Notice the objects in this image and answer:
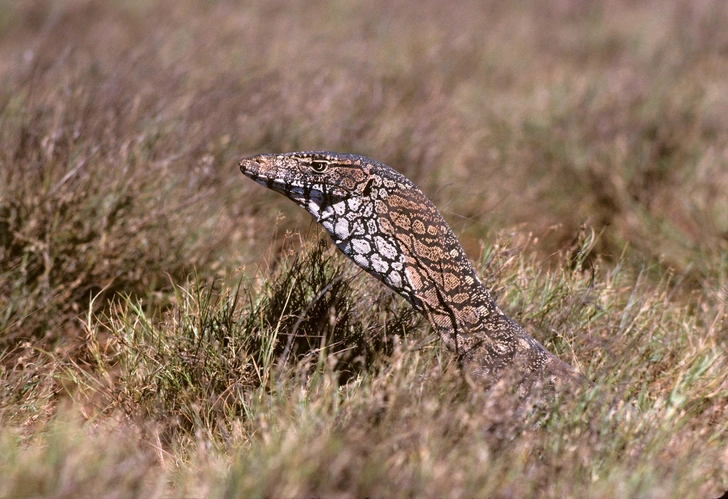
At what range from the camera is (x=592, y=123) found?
7902 millimetres

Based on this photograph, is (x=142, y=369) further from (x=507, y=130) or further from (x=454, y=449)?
(x=507, y=130)

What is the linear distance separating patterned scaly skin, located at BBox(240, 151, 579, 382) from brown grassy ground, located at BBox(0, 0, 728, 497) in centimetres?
20

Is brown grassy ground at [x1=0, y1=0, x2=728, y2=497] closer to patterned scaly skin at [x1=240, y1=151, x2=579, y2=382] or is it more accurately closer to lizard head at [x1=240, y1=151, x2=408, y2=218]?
patterned scaly skin at [x1=240, y1=151, x2=579, y2=382]

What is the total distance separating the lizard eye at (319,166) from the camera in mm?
3189

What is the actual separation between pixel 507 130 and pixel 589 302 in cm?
444

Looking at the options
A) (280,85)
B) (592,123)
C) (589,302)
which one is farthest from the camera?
(592,123)

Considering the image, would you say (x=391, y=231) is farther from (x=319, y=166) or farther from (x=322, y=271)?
(x=322, y=271)

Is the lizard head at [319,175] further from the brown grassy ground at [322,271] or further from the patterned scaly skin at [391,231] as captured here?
the brown grassy ground at [322,271]

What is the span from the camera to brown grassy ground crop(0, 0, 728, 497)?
2777mm

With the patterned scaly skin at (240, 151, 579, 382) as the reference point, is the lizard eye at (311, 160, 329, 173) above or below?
above

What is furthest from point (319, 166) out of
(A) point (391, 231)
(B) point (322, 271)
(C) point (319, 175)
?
(B) point (322, 271)

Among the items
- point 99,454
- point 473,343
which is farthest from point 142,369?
point 473,343

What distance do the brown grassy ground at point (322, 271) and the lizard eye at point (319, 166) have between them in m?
0.57

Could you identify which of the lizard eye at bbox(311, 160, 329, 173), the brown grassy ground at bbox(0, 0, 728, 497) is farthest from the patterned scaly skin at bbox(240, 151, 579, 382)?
the brown grassy ground at bbox(0, 0, 728, 497)
